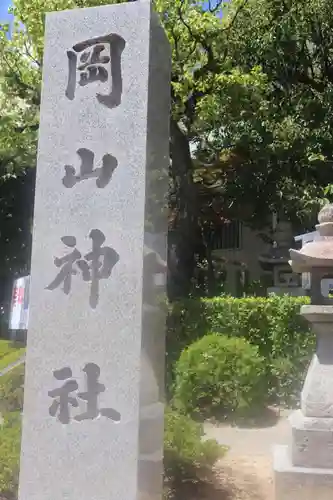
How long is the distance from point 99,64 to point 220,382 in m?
5.44

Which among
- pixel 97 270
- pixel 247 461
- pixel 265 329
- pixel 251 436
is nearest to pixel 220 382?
pixel 251 436

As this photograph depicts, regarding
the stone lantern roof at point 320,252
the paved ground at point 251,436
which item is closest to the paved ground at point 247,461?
the paved ground at point 251,436

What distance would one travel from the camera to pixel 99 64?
337 centimetres

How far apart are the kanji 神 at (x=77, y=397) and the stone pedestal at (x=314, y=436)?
208cm

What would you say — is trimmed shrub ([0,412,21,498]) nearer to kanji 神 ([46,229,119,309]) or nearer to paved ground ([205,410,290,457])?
kanji 神 ([46,229,119,309])

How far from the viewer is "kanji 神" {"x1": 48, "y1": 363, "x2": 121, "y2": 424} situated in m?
3.09

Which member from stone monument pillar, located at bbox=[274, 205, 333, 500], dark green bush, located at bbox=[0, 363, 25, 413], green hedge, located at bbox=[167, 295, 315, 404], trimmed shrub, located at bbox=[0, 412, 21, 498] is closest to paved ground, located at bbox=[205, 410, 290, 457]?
green hedge, located at bbox=[167, 295, 315, 404]

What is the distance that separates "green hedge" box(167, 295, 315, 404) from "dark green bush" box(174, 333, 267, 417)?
0.77 m

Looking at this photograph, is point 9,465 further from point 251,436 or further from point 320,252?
point 251,436

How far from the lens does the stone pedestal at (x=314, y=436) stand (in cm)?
440

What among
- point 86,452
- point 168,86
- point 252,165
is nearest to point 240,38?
point 252,165

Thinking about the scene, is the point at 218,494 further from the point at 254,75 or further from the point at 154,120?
the point at 254,75

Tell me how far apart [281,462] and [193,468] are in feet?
2.54

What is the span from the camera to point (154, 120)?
3441 mm
